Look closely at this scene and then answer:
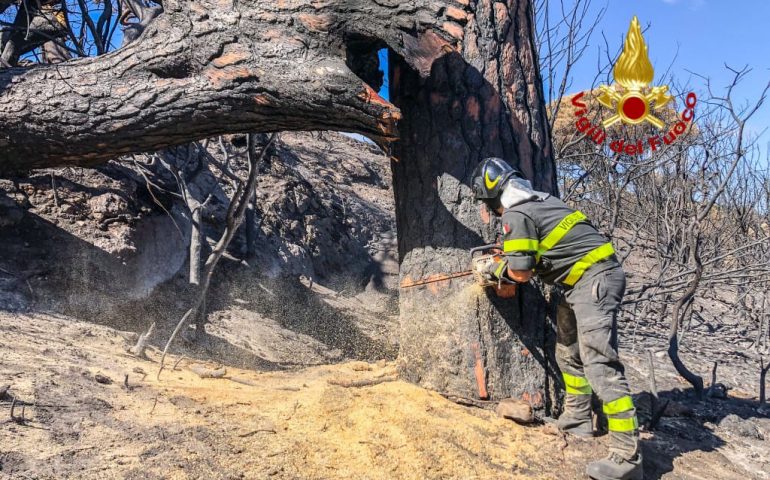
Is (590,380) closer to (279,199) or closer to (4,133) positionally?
(4,133)

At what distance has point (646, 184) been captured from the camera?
7500 millimetres

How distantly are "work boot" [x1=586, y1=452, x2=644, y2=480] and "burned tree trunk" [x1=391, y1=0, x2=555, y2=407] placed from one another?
22.9 inches

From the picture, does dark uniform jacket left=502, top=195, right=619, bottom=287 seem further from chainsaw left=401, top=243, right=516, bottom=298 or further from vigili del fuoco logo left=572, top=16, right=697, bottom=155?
vigili del fuoco logo left=572, top=16, right=697, bottom=155

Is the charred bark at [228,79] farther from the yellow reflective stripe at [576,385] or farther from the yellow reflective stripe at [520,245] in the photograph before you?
the yellow reflective stripe at [576,385]

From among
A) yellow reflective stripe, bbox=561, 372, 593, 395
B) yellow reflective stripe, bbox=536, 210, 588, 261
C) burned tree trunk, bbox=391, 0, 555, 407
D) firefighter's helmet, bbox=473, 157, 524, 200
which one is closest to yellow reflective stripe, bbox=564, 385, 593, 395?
yellow reflective stripe, bbox=561, 372, 593, 395

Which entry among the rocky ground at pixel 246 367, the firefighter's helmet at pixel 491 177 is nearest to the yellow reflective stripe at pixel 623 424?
the rocky ground at pixel 246 367

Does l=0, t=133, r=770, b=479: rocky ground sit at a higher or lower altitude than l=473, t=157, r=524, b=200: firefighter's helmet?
lower

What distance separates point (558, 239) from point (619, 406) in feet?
3.01

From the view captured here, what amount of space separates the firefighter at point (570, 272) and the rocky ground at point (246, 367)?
344 mm

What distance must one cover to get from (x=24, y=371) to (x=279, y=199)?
6007mm

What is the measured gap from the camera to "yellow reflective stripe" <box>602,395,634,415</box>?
2869 mm

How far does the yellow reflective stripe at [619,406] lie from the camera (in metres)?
2.87

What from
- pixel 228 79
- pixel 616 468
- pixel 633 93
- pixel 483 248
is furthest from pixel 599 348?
pixel 633 93

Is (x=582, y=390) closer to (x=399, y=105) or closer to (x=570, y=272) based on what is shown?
(x=570, y=272)
